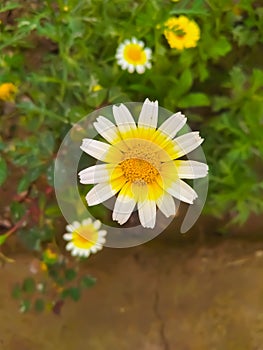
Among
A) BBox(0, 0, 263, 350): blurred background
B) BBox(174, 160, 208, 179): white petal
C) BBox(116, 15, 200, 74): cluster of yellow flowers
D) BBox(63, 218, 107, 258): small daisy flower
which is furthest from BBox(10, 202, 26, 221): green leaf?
BBox(174, 160, 208, 179): white petal

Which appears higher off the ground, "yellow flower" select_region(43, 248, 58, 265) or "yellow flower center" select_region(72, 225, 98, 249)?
"yellow flower center" select_region(72, 225, 98, 249)

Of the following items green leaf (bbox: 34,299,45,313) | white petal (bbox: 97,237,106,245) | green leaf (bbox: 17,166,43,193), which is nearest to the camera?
white petal (bbox: 97,237,106,245)

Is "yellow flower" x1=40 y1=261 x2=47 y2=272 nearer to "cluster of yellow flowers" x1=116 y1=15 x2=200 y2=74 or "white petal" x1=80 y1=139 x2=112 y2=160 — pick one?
"cluster of yellow flowers" x1=116 y1=15 x2=200 y2=74

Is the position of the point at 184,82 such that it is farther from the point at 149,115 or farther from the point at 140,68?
the point at 149,115

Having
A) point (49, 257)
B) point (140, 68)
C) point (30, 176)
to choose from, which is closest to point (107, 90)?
point (140, 68)

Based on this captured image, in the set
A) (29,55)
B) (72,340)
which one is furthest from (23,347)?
(29,55)

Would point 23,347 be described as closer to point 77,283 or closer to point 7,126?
point 77,283

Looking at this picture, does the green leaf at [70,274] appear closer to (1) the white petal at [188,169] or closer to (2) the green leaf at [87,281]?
(2) the green leaf at [87,281]
